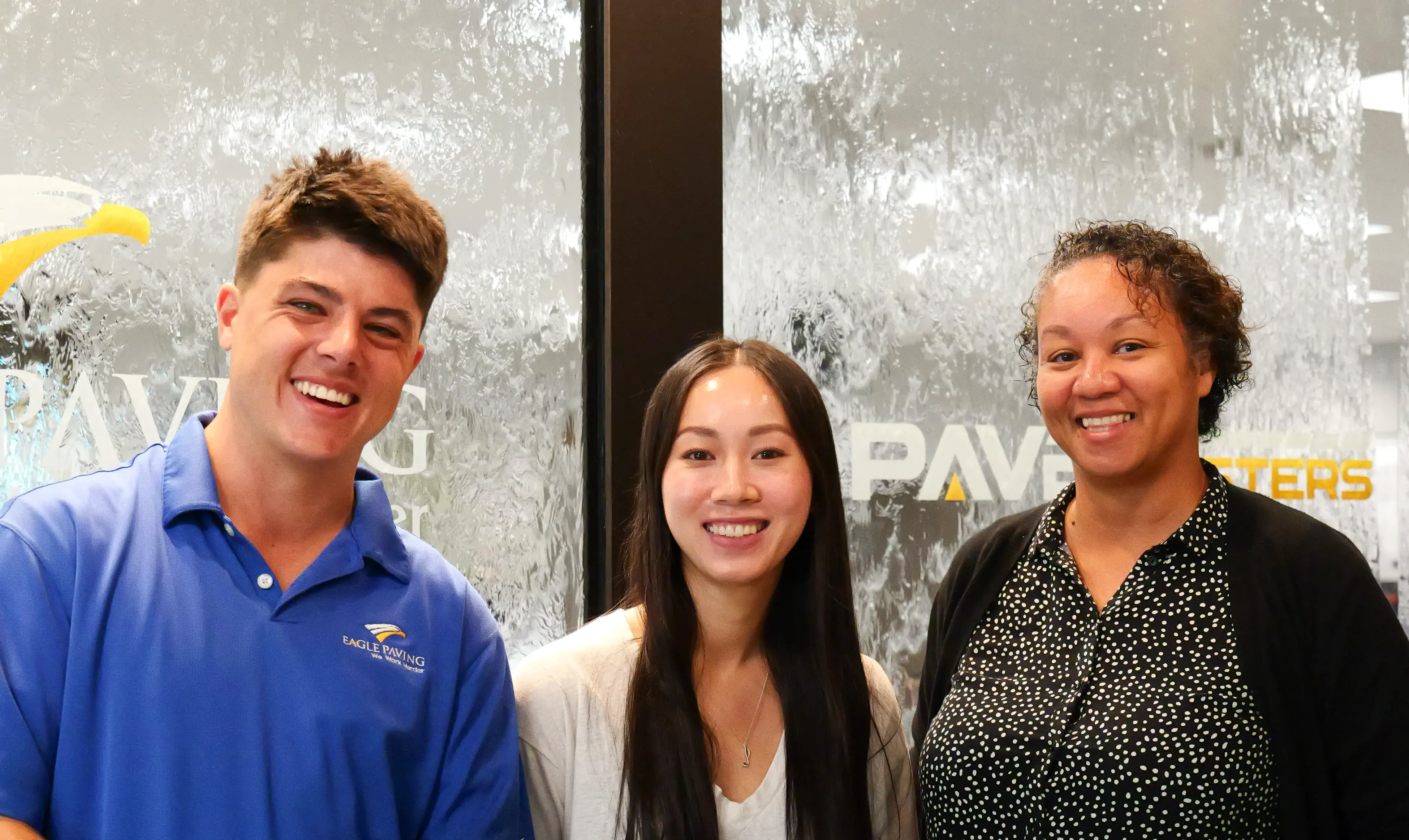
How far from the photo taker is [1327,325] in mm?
2936

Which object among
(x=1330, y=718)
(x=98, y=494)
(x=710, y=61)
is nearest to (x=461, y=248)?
(x=710, y=61)

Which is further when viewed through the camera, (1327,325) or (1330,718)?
(1327,325)

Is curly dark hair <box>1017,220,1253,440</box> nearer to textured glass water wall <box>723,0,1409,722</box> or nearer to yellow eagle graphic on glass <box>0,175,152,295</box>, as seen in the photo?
textured glass water wall <box>723,0,1409,722</box>

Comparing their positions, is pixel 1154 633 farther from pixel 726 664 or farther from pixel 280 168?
pixel 280 168

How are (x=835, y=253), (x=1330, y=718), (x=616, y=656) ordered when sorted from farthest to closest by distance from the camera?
(x=835, y=253)
(x=616, y=656)
(x=1330, y=718)

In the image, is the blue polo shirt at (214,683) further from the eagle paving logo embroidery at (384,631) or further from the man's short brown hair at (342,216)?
the man's short brown hair at (342,216)

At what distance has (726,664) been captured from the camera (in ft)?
6.18

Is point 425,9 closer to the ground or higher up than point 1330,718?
higher up

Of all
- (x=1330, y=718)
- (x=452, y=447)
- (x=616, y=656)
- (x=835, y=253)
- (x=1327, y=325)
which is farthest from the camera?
(x=1327, y=325)

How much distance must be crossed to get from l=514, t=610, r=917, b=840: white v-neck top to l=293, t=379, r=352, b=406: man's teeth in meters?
0.54

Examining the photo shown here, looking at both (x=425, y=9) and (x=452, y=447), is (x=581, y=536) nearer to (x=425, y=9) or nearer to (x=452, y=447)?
(x=452, y=447)

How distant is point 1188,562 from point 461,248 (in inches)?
56.4

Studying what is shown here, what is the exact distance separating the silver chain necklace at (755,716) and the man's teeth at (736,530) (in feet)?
0.90

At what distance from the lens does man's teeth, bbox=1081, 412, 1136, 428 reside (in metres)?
1.82
